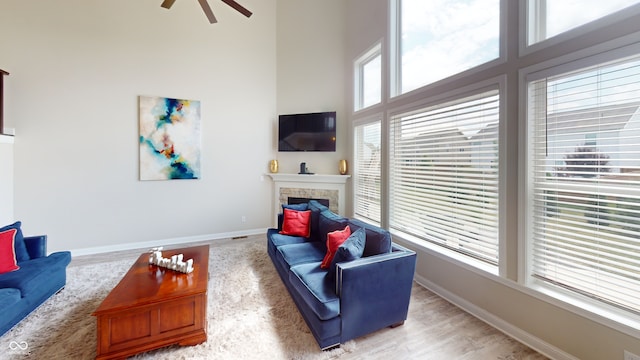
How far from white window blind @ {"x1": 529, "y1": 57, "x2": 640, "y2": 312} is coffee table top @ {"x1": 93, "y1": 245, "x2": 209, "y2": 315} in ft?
9.26

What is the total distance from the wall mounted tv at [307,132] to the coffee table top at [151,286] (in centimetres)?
299

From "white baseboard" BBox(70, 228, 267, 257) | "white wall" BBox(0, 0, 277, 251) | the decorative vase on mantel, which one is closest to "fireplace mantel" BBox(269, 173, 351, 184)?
the decorative vase on mantel

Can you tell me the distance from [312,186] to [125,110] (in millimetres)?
3502

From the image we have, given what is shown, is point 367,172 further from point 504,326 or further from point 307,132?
point 504,326

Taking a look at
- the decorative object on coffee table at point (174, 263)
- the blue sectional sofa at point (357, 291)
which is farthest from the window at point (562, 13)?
the decorative object on coffee table at point (174, 263)

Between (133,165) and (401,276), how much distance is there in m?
4.62

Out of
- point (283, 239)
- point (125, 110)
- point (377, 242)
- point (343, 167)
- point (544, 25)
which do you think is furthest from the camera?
point (343, 167)

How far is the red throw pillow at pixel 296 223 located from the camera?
3.60 metres

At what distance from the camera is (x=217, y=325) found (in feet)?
7.31

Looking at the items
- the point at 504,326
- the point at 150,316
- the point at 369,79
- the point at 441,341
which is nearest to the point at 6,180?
the point at 150,316

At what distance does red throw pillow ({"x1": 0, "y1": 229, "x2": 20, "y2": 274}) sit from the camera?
2.36m

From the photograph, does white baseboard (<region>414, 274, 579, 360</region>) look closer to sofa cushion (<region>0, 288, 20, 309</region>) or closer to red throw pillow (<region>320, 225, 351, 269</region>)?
red throw pillow (<region>320, 225, 351, 269</region>)

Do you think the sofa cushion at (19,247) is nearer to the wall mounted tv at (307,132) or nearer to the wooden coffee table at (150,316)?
the wooden coffee table at (150,316)

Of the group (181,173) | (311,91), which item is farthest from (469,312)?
(181,173)
